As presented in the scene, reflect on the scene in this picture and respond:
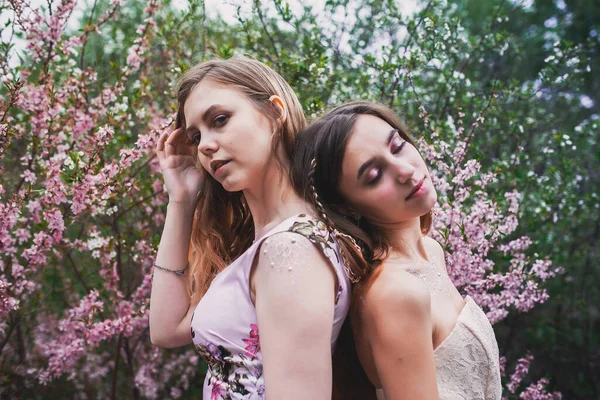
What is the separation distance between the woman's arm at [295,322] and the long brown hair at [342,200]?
0.20m

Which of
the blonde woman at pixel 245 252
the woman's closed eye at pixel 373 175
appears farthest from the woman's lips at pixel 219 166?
the woman's closed eye at pixel 373 175

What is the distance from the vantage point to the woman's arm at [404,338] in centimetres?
139

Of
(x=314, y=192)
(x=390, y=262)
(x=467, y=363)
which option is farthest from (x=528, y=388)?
(x=314, y=192)

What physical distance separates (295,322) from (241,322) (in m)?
0.23

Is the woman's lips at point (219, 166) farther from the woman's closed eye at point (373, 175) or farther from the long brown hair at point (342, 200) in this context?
the woman's closed eye at point (373, 175)

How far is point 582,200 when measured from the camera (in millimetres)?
4332

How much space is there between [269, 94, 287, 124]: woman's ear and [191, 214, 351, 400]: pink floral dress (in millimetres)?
342

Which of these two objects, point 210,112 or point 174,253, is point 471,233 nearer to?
point 174,253

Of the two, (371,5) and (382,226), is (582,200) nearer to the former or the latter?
(371,5)

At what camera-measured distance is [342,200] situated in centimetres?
169

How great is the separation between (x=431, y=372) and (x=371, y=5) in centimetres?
302

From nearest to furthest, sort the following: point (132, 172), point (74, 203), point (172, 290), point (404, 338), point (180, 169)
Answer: point (404, 338) < point (172, 290) < point (180, 169) < point (74, 203) < point (132, 172)

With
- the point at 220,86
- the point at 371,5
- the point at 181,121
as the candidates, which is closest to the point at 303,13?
the point at 371,5

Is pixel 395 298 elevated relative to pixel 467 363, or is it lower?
elevated
